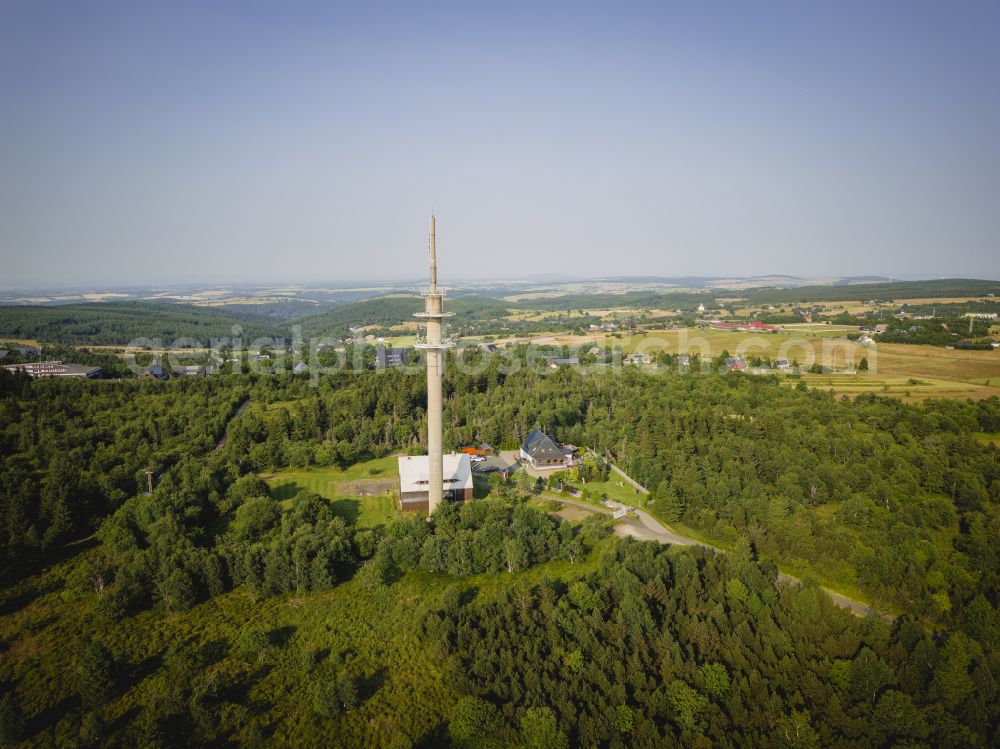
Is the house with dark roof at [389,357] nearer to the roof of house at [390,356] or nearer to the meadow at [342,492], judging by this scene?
the roof of house at [390,356]

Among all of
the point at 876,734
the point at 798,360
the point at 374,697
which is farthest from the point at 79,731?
the point at 798,360

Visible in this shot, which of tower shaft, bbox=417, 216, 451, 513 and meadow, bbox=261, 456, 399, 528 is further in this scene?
meadow, bbox=261, 456, 399, 528

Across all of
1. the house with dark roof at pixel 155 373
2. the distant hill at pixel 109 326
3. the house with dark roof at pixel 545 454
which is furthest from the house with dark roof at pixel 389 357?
the distant hill at pixel 109 326

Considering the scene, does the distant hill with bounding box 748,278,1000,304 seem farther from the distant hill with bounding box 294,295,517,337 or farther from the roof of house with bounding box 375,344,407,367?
the roof of house with bounding box 375,344,407,367

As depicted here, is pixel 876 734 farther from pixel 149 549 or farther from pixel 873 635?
pixel 149 549

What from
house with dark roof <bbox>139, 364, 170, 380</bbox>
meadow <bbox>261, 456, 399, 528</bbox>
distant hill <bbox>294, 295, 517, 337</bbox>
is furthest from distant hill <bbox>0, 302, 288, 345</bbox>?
meadow <bbox>261, 456, 399, 528</bbox>

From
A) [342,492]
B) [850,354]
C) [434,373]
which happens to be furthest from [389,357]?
[850,354]

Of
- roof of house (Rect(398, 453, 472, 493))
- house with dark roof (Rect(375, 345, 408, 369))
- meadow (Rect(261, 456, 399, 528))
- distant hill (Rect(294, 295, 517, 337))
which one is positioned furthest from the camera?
distant hill (Rect(294, 295, 517, 337))
